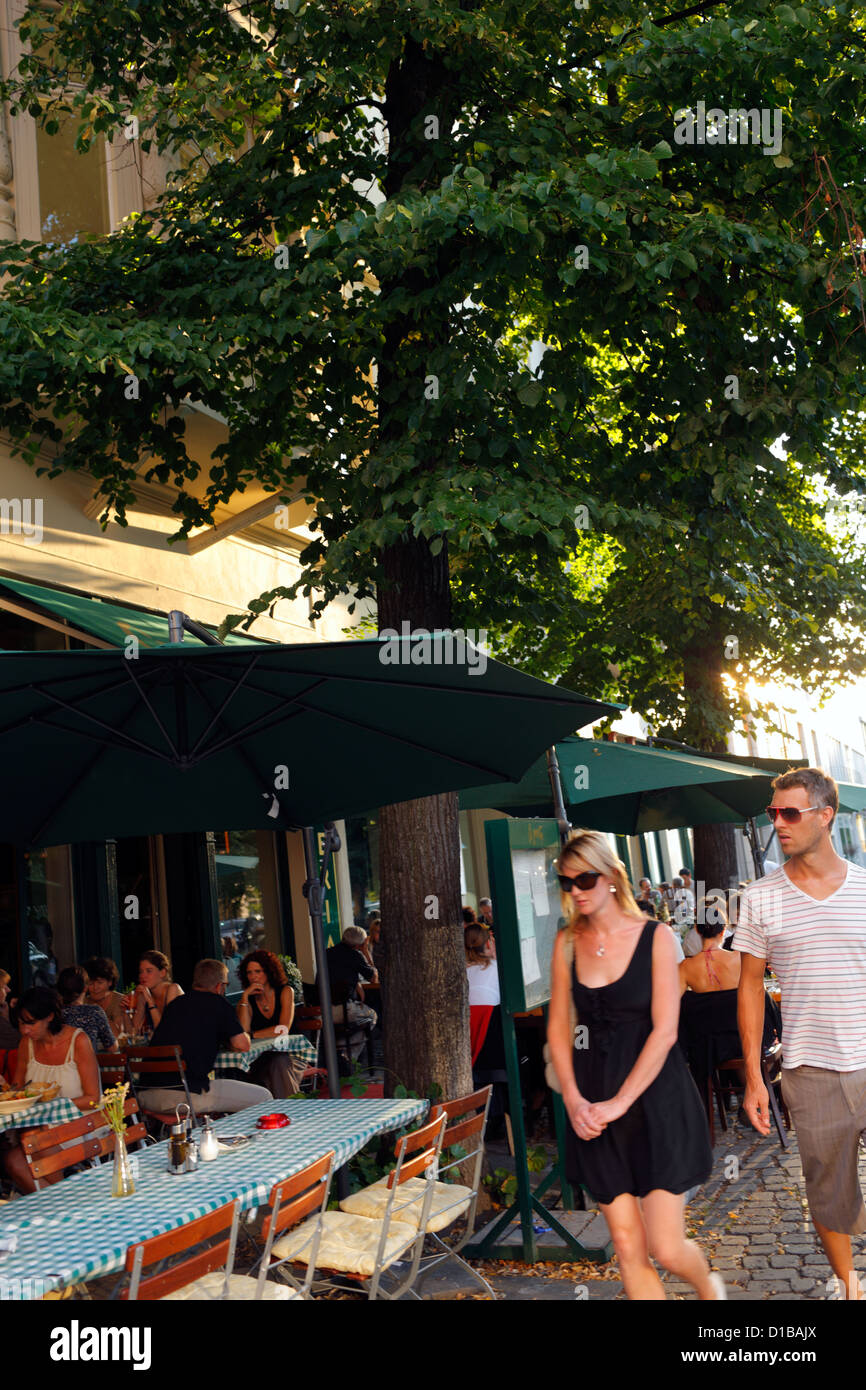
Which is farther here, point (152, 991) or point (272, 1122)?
point (152, 991)

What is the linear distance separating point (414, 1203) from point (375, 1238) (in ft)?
0.92

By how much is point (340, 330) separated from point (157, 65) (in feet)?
9.31

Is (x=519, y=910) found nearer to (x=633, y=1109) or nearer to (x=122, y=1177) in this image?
(x=633, y=1109)

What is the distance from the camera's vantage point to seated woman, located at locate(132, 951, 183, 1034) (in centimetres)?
978

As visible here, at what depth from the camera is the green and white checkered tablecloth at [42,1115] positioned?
651cm

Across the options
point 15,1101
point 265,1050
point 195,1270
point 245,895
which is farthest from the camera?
point 245,895

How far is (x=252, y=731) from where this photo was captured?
6.00m

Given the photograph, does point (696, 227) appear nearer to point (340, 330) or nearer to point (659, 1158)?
point (340, 330)

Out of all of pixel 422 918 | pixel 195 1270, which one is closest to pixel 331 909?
pixel 422 918

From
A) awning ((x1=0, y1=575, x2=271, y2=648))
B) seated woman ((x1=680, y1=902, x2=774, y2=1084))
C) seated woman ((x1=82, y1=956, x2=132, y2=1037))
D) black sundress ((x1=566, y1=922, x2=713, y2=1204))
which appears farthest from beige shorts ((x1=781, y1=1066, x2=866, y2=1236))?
seated woman ((x1=82, y1=956, x2=132, y2=1037))

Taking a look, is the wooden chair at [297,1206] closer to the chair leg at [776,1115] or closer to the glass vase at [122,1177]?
the glass vase at [122,1177]

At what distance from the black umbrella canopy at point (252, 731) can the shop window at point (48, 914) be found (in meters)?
3.71

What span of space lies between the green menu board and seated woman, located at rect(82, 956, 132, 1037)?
170 inches

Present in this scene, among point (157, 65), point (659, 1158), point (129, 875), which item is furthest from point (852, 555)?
point (659, 1158)
